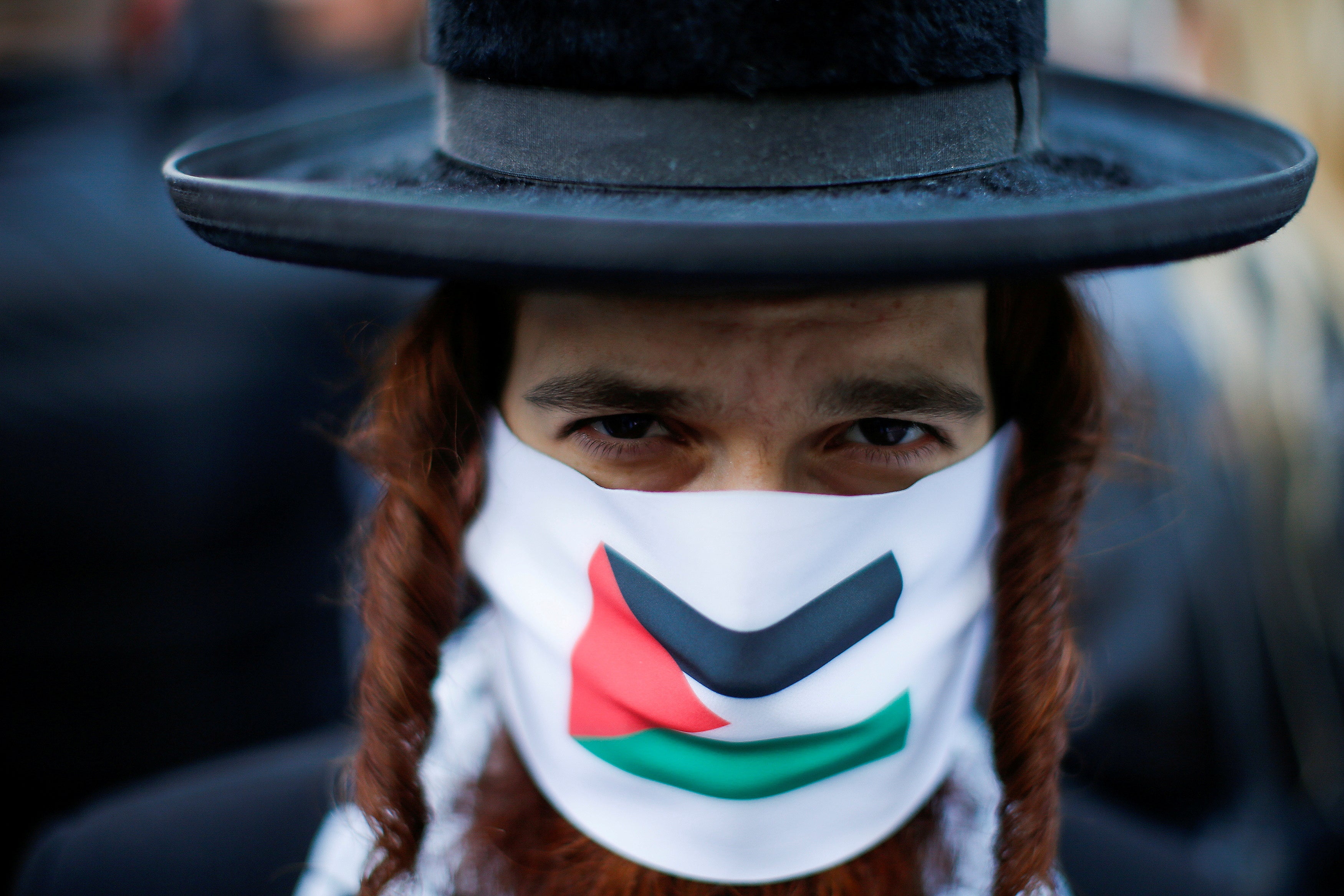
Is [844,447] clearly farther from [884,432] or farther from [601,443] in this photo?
[601,443]

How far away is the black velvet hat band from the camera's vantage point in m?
0.98

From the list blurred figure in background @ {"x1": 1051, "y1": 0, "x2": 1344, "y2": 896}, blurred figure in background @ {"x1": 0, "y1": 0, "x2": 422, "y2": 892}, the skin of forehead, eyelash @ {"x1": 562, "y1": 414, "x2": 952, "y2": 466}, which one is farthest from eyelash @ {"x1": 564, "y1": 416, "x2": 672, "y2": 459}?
blurred figure in background @ {"x1": 1051, "y1": 0, "x2": 1344, "y2": 896}

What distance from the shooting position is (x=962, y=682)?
141 centimetres

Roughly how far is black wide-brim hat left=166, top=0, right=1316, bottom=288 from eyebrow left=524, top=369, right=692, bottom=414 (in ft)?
0.82

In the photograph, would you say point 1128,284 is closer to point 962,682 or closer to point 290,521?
point 962,682

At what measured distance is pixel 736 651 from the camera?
3.81ft

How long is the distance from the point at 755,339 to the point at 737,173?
0.22 meters

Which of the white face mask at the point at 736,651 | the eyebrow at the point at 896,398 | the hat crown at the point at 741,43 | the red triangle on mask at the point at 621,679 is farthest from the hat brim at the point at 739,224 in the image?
the red triangle on mask at the point at 621,679

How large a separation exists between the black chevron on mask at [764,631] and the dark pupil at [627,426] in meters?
0.15

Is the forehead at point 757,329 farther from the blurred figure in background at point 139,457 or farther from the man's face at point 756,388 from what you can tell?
the blurred figure in background at point 139,457

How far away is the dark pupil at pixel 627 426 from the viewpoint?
1278mm

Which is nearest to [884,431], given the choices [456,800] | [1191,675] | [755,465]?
[755,465]

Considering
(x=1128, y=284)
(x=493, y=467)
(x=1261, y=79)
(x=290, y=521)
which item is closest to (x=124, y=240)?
(x=290, y=521)

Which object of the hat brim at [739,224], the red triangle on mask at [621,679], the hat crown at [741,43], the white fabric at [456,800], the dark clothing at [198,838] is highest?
the hat crown at [741,43]
